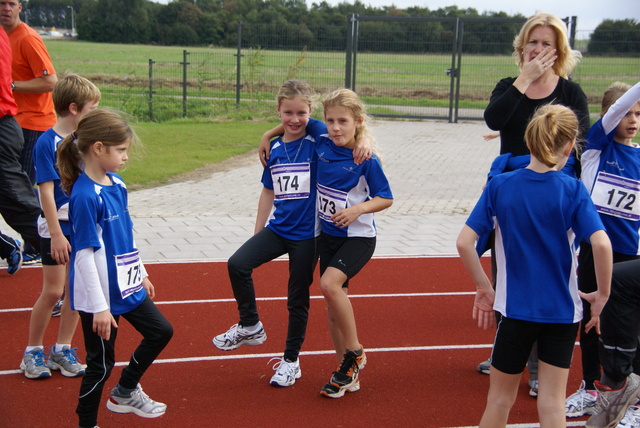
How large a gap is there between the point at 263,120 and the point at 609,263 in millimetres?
16534

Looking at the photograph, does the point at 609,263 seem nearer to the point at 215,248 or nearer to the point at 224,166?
the point at 215,248

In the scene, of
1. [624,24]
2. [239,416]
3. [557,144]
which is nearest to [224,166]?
[239,416]

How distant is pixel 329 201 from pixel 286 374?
42.1 inches

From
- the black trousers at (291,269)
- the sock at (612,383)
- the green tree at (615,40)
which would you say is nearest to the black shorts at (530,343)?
the sock at (612,383)

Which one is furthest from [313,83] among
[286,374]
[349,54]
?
[286,374]

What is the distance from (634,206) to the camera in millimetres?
3895

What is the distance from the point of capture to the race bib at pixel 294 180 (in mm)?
4379

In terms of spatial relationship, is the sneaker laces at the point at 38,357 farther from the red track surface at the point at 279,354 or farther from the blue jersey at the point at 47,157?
the blue jersey at the point at 47,157

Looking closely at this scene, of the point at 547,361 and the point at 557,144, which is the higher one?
the point at 557,144

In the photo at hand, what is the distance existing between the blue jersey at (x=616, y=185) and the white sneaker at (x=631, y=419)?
825mm

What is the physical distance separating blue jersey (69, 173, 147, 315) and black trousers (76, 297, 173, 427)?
0.08 m

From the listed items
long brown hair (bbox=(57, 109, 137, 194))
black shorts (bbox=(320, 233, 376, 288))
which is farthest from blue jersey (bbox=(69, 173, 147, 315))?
black shorts (bbox=(320, 233, 376, 288))

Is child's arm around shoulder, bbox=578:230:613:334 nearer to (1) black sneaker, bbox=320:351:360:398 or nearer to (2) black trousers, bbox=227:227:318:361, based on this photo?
(1) black sneaker, bbox=320:351:360:398

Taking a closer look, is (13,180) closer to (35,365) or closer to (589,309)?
(35,365)
